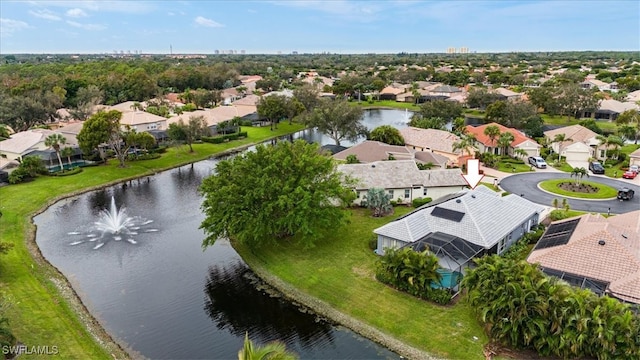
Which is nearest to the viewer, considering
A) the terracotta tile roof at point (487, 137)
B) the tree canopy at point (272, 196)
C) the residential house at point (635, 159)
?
the tree canopy at point (272, 196)

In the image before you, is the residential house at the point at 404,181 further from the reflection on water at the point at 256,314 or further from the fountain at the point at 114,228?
the fountain at the point at 114,228

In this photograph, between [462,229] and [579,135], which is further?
[579,135]

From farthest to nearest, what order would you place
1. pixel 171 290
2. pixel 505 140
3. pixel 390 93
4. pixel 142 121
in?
1. pixel 390 93
2. pixel 142 121
3. pixel 505 140
4. pixel 171 290

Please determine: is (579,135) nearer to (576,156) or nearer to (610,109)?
(576,156)

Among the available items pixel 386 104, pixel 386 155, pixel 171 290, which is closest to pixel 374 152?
pixel 386 155

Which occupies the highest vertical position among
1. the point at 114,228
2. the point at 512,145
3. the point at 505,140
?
the point at 505,140

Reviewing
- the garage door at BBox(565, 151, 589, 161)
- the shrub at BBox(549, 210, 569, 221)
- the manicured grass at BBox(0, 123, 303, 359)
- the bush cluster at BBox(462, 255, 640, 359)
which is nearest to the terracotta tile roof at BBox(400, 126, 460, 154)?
the garage door at BBox(565, 151, 589, 161)

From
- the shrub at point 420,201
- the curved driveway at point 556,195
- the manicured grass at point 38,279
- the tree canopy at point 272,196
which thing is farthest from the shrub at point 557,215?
the manicured grass at point 38,279
